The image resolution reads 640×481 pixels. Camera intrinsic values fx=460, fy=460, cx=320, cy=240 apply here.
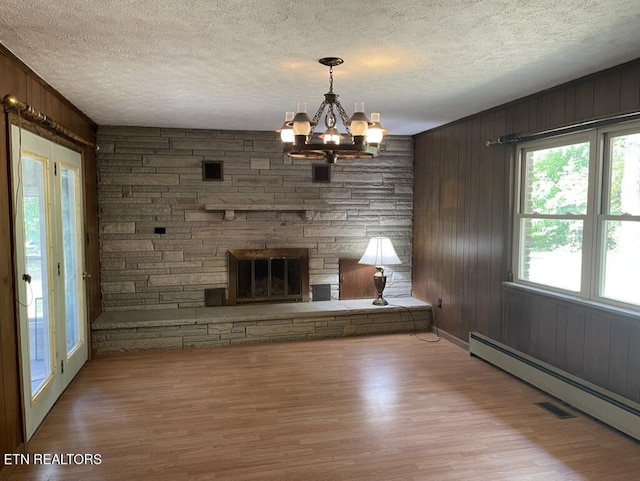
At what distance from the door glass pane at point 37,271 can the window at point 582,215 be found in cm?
369

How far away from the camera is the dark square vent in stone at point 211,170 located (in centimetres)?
519

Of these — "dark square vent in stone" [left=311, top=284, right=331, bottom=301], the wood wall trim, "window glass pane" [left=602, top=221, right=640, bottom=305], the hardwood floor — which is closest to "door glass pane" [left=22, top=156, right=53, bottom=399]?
the hardwood floor

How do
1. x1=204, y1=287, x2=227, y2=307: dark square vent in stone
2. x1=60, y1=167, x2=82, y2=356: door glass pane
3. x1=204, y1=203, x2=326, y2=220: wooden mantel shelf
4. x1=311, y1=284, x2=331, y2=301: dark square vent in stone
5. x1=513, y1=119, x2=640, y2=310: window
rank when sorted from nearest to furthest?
1. x1=513, y1=119, x2=640, y2=310: window
2. x1=60, y1=167, x2=82, y2=356: door glass pane
3. x1=204, y1=203, x2=326, y2=220: wooden mantel shelf
4. x1=204, y1=287, x2=227, y2=307: dark square vent in stone
5. x1=311, y1=284, x2=331, y2=301: dark square vent in stone

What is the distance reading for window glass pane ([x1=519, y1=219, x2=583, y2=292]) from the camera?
3.44 meters

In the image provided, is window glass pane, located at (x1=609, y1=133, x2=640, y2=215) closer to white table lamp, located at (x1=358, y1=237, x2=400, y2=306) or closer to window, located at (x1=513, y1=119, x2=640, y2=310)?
window, located at (x1=513, y1=119, x2=640, y2=310)

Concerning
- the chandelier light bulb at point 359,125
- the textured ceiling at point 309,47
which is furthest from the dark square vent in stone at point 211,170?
the chandelier light bulb at point 359,125

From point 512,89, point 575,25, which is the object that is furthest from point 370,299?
point 575,25

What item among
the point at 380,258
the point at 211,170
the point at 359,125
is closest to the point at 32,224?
the point at 359,125

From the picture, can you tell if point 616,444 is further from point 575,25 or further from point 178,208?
point 178,208

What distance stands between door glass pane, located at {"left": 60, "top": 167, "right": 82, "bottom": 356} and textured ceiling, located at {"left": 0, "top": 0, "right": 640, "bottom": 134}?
735 millimetres

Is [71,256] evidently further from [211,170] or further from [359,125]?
[359,125]

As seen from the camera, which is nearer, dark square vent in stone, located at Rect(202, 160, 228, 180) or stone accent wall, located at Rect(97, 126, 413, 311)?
stone accent wall, located at Rect(97, 126, 413, 311)

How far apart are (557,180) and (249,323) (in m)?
3.21

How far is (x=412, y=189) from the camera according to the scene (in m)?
5.80
